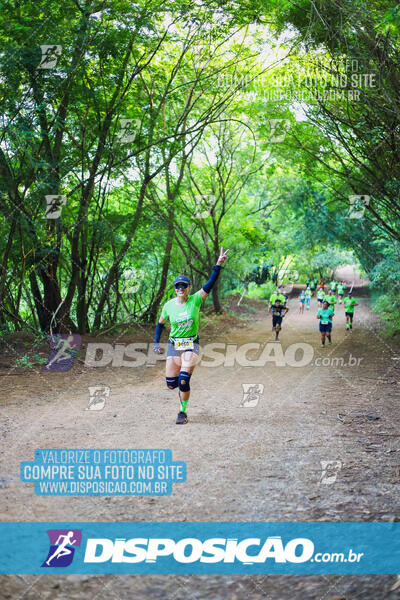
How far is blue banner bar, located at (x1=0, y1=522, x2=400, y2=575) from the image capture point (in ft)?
12.4

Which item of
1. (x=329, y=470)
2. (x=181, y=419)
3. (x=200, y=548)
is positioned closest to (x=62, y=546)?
(x=200, y=548)

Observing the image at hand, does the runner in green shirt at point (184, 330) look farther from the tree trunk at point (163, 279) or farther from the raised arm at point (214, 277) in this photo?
the tree trunk at point (163, 279)

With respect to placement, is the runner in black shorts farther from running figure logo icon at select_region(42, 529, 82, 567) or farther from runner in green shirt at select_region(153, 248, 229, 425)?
running figure logo icon at select_region(42, 529, 82, 567)

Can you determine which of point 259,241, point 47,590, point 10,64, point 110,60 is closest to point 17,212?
point 10,64

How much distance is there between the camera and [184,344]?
7.66 m

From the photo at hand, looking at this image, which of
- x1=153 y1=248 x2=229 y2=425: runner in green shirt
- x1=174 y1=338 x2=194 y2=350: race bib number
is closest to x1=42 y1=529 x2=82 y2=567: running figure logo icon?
x1=153 y1=248 x2=229 y2=425: runner in green shirt

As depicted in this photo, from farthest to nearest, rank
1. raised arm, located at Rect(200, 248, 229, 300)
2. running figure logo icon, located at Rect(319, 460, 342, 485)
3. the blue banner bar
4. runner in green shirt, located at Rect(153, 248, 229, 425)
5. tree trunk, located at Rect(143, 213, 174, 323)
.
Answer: tree trunk, located at Rect(143, 213, 174, 323) → runner in green shirt, located at Rect(153, 248, 229, 425) → raised arm, located at Rect(200, 248, 229, 300) → running figure logo icon, located at Rect(319, 460, 342, 485) → the blue banner bar

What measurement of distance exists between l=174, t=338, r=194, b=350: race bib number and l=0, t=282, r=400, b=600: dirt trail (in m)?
1.17

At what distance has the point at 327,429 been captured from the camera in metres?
7.54

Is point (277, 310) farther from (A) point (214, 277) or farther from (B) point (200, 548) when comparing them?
(B) point (200, 548)

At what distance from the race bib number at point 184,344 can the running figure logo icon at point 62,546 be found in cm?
368

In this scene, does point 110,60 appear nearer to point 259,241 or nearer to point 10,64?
point 10,64

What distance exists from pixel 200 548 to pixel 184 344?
3861 mm

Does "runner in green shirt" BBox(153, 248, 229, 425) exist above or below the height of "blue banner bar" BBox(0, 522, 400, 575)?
above
